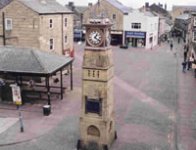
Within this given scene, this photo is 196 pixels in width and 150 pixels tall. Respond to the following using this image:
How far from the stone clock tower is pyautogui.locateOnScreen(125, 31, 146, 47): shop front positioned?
45.9 meters

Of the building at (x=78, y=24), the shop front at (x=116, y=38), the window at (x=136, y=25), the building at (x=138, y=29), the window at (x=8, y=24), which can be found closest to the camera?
the window at (x=8, y=24)

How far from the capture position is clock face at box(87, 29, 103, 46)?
1728cm

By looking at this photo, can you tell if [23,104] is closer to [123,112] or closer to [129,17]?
[123,112]

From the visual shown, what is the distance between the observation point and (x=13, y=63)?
2534 cm

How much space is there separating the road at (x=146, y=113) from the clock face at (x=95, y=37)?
557 cm

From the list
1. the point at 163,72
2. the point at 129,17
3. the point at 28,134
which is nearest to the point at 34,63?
the point at 28,134

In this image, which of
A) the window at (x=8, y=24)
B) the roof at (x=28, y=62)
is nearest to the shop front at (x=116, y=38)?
the window at (x=8, y=24)

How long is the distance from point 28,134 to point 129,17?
1825 inches

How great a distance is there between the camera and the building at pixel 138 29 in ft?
205

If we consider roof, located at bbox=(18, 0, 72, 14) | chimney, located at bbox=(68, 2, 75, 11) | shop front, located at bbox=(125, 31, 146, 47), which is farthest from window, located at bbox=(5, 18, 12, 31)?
chimney, located at bbox=(68, 2, 75, 11)

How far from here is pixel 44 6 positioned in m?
37.2

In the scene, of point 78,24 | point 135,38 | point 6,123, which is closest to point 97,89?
point 6,123

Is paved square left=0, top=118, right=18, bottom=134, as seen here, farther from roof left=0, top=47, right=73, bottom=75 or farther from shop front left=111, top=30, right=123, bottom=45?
shop front left=111, top=30, right=123, bottom=45

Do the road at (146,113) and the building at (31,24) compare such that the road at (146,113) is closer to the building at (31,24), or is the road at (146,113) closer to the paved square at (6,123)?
the paved square at (6,123)
